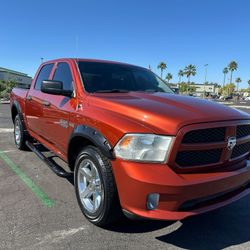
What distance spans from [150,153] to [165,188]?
0.35 metres

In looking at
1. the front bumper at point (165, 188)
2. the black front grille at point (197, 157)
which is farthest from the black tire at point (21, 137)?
the black front grille at point (197, 157)

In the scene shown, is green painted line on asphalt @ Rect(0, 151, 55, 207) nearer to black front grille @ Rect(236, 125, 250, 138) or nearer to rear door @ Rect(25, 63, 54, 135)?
rear door @ Rect(25, 63, 54, 135)

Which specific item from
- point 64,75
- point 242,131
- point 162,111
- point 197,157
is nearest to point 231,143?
point 242,131

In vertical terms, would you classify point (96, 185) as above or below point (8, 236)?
above

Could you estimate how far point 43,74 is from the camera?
5910 millimetres

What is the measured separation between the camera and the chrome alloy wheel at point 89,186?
341 centimetres

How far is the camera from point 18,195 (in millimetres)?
4395

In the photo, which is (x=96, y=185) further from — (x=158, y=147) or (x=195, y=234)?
(x=195, y=234)

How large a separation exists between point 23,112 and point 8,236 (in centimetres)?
371

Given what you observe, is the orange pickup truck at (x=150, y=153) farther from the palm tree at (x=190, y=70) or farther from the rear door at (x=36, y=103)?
the palm tree at (x=190, y=70)

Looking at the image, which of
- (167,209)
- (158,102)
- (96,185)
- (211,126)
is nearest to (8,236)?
(96,185)

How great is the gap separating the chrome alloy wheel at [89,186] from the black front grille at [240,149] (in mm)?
1497

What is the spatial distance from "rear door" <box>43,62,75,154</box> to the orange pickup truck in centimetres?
4

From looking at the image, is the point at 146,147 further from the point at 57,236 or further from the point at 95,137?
the point at 57,236
